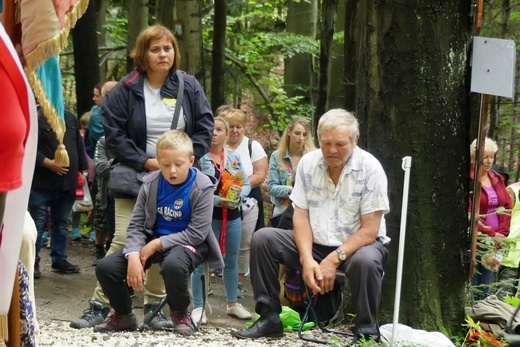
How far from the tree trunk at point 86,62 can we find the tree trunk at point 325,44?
12.2 feet

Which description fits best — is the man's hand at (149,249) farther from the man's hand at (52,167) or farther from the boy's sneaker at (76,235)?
the boy's sneaker at (76,235)

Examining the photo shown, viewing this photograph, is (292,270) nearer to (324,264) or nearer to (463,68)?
(324,264)

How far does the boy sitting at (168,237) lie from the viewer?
5.87m

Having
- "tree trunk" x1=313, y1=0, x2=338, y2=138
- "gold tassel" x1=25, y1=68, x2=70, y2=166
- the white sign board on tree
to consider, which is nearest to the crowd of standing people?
the white sign board on tree

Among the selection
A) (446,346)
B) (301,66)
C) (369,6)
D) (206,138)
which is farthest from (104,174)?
(301,66)

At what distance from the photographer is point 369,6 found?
20.4ft

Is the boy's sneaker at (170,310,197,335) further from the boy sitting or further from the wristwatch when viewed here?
the wristwatch

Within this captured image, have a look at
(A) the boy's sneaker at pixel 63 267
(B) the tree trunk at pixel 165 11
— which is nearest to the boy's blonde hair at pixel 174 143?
(A) the boy's sneaker at pixel 63 267

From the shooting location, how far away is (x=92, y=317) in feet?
20.9

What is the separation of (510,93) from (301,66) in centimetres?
1234

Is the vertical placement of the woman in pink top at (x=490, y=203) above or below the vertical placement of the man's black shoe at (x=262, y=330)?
above

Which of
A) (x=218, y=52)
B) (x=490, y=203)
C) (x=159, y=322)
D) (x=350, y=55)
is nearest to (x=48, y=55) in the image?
(x=159, y=322)

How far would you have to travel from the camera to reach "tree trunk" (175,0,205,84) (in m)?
10.3

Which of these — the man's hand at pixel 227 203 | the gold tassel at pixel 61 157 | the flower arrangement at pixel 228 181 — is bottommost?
the man's hand at pixel 227 203
